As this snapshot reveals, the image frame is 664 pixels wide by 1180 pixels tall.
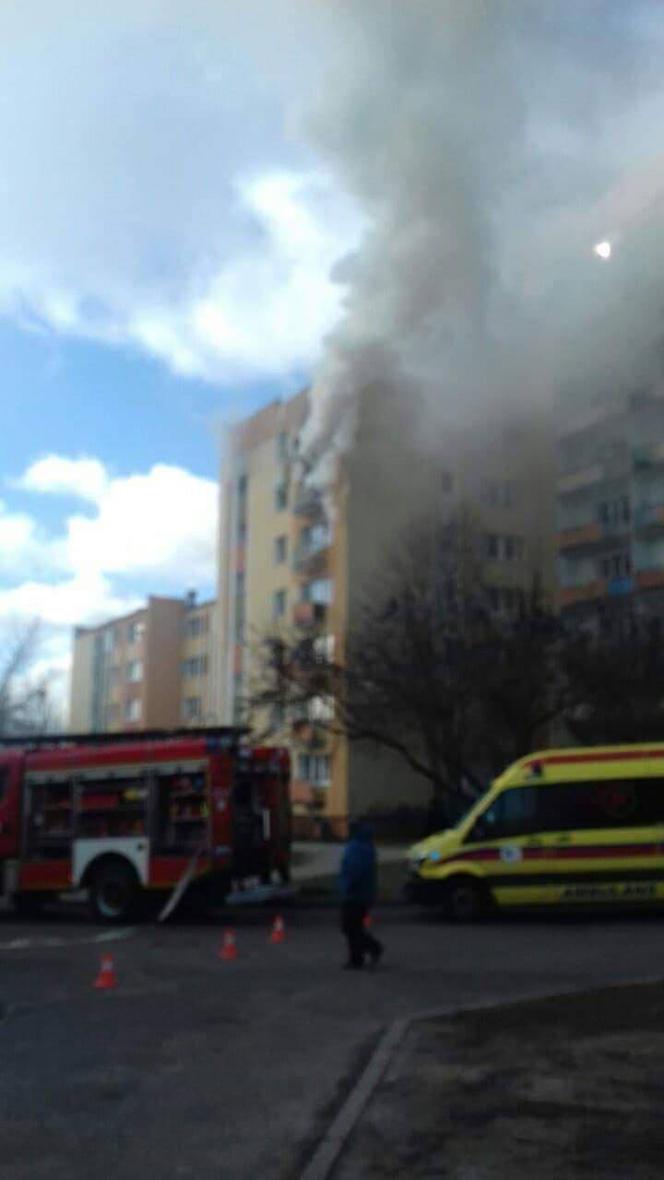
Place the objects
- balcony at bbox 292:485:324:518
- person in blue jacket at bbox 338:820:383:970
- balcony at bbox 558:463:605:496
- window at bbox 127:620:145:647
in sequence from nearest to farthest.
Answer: person in blue jacket at bbox 338:820:383:970, balcony at bbox 558:463:605:496, balcony at bbox 292:485:324:518, window at bbox 127:620:145:647

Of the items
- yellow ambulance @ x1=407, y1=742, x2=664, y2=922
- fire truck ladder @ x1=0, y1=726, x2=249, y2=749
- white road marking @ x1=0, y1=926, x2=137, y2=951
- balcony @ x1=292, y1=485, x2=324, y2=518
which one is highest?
balcony @ x1=292, y1=485, x2=324, y2=518

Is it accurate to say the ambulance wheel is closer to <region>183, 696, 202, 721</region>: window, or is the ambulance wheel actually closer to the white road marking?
the white road marking

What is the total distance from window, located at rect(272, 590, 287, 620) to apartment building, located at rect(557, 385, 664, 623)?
12428mm

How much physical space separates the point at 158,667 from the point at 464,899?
58888 mm

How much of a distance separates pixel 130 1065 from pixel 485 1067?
7.28 ft

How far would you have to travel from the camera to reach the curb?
500 cm

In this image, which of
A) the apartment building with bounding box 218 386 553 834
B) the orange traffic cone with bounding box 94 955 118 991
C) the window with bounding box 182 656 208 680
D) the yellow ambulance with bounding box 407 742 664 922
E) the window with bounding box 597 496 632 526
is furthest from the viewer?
the window with bounding box 182 656 208 680

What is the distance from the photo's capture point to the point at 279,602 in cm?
5134

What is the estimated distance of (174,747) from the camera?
16.4 m

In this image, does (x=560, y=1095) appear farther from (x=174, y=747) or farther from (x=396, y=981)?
(x=174, y=747)

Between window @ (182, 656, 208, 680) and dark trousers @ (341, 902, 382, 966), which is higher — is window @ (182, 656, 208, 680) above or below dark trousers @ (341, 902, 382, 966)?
above

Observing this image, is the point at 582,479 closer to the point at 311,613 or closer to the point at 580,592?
the point at 580,592

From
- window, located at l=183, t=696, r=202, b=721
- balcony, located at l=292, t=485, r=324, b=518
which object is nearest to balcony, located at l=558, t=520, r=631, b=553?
balcony, located at l=292, t=485, r=324, b=518

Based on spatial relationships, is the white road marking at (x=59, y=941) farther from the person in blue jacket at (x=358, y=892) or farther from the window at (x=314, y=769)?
the window at (x=314, y=769)
